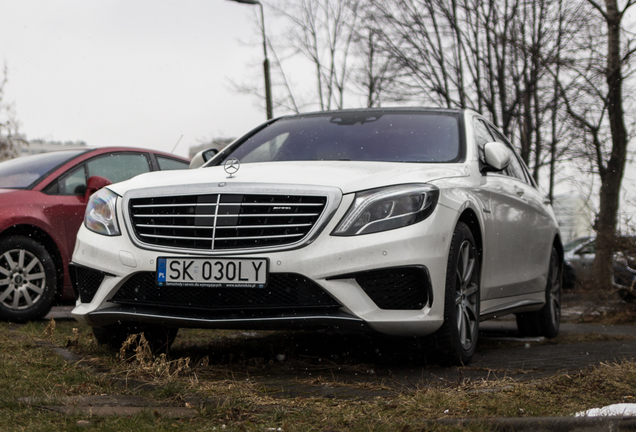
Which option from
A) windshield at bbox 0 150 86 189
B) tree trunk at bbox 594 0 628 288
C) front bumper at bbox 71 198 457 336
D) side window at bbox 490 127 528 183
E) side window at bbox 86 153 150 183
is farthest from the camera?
tree trunk at bbox 594 0 628 288

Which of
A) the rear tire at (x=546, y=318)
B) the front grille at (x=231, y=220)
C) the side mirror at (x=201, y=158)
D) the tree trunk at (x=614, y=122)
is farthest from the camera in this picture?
the tree trunk at (x=614, y=122)

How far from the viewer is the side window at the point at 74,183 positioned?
7414 mm

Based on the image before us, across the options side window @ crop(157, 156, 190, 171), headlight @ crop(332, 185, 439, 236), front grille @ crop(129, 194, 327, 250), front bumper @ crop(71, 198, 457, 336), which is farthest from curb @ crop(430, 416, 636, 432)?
side window @ crop(157, 156, 190, 171)

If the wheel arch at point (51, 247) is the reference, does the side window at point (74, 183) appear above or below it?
above

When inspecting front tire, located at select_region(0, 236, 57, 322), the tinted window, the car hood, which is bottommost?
front tire, located at select_region(0, 236, 57, 322)

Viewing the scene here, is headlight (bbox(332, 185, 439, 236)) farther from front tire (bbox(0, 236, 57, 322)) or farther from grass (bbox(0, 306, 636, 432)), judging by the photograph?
front tire (bbox(0, 236, 57, 322))

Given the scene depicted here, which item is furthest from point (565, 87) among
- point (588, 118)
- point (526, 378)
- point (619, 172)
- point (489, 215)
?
point (526, 378)

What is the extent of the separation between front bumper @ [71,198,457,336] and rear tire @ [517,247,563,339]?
300cm

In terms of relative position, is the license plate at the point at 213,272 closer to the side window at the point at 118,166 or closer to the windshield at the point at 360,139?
the windshield at the point at 360,139

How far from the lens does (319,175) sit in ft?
14.4

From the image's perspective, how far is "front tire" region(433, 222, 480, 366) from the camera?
4.34 metres

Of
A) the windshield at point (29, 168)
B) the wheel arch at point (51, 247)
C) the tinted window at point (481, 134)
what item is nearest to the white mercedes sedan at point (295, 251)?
the tinted window at point (481, 134)

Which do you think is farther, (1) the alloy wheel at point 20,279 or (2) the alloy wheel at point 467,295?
(1) the alloy wheel at point 20,279

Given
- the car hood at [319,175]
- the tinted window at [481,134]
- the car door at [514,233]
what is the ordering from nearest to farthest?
the car hood at [319,175] → the car door at [514,233] → the tinted window at [481,134]
